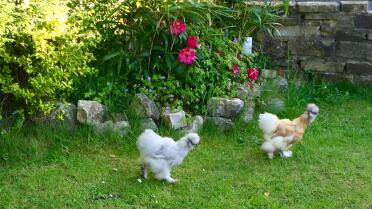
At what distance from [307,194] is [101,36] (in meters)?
2.70

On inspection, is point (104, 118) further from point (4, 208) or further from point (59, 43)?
point (4, 208)

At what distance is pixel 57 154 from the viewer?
5449 mm

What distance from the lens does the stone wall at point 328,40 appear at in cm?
774

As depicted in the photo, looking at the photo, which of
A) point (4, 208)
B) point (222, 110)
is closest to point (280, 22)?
point (222, 110)

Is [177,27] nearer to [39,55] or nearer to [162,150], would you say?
[39,55]

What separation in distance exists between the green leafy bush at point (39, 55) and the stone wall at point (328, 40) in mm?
3230

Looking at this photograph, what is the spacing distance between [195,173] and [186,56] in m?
1.39

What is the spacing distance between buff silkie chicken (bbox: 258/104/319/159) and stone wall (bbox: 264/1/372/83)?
243 centimetres

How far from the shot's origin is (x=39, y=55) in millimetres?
5289

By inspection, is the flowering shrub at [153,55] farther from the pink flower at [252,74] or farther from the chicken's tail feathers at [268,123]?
the chicken's tail feathers at [268,123]

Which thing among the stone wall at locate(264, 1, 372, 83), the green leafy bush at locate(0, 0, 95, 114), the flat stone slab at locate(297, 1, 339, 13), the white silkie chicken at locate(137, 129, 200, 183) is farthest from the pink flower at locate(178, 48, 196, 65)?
the flat stone slab at locate(297, 1, 339, 13)

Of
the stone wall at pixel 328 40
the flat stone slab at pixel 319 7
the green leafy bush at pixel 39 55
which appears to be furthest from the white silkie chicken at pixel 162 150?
the flat stone slab at pixel 319 7

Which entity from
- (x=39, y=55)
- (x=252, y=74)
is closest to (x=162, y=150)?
(x=39, y=55)

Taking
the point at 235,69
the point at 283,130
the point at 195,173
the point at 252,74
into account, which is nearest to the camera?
the point at 195,173
